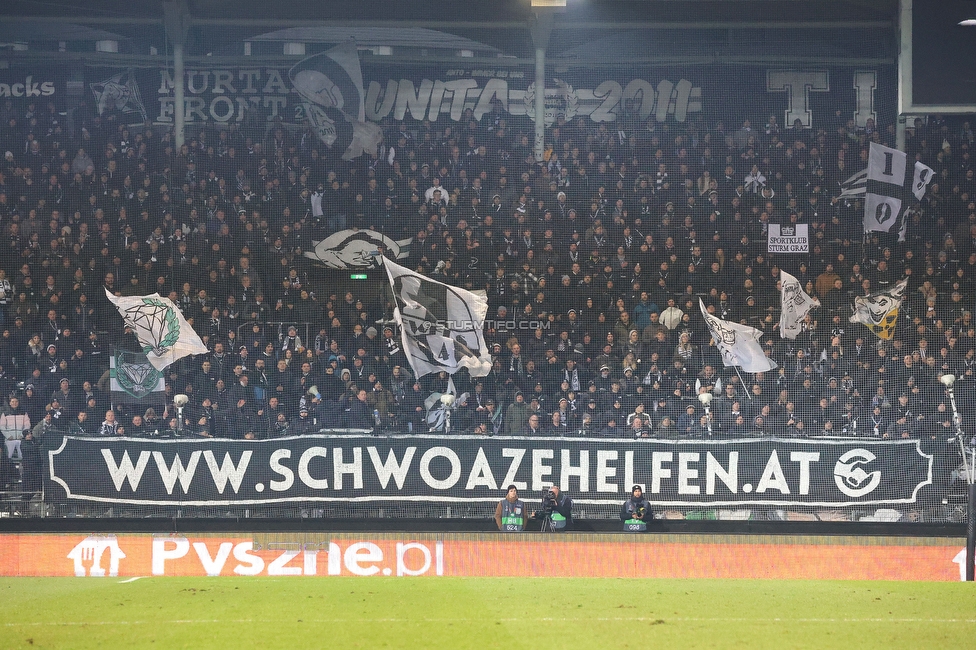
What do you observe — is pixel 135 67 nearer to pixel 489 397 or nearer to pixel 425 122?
pixel 425 122

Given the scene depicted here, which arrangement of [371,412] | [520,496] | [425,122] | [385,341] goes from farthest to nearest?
[425,122], [385,341], [371,412], [520,496]

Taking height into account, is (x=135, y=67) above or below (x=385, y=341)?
above

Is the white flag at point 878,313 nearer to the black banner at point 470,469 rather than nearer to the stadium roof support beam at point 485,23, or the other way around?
A: the black banner at point 470,469

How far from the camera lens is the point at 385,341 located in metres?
13.6

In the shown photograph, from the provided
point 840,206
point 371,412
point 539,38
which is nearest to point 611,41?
point 539,38

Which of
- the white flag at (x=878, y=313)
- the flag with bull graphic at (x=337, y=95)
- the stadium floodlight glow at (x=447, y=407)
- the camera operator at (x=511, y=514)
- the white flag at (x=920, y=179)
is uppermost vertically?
the flag with bull graphic at (x=337, y=95)

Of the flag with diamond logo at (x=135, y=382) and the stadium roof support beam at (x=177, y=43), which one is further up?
the stadium roof support beam at (x=177, y=43)

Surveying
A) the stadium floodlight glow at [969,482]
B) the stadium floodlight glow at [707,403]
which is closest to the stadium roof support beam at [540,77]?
the stadium floodlight glow at [707,403]

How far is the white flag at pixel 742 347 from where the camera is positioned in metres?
12.9

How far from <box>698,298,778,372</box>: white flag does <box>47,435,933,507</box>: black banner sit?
199 centimetres

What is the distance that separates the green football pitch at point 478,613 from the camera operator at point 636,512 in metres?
4.00

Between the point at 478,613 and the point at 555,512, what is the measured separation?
16.5 ft

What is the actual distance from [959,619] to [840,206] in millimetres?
10243

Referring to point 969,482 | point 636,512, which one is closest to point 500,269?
point 636,512
